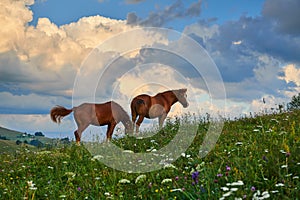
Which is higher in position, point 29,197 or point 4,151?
point 4,151

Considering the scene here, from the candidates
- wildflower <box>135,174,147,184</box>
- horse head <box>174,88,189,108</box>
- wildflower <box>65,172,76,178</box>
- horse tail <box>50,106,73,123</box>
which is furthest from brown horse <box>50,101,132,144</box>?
wildflower <box>135,174,147,184</box>

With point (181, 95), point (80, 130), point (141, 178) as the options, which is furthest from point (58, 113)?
point (141, 178)

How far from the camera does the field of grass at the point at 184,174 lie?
20.7 ft

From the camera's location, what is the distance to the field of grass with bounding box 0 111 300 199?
630cm

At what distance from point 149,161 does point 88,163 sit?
1913mm

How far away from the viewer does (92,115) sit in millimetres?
18531

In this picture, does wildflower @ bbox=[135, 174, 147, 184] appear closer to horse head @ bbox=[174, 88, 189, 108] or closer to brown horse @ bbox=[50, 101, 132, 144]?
brown horse @ bbox=[50, 101, 132, 144]

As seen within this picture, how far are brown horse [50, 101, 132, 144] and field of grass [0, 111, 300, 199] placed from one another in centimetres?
444

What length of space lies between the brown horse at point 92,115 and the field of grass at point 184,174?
4.44 metres

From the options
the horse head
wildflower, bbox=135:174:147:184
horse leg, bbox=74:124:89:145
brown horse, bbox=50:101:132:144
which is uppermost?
the horse head

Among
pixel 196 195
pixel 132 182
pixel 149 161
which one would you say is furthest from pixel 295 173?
pixel 149 161

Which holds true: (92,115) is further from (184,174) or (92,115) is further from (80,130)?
(184,174)

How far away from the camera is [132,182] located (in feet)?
Answer: 27.8

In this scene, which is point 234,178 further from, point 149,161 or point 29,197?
point 29,197
